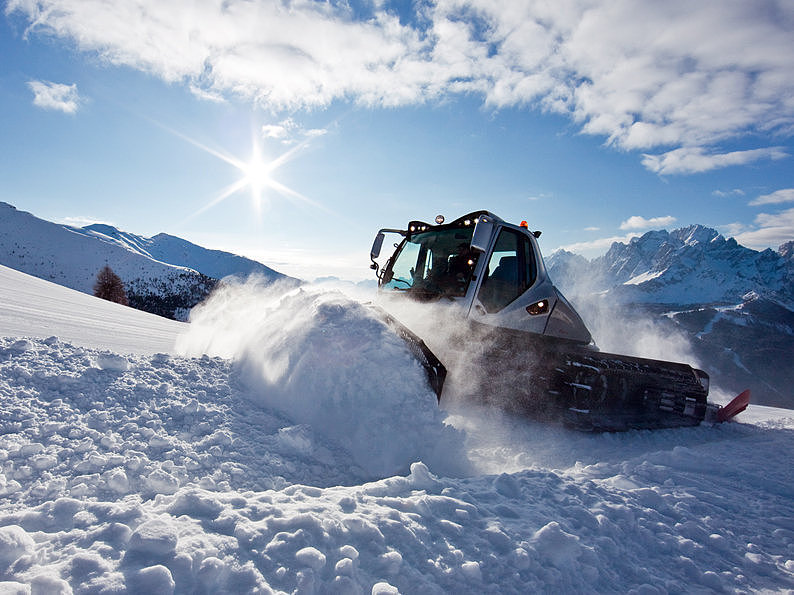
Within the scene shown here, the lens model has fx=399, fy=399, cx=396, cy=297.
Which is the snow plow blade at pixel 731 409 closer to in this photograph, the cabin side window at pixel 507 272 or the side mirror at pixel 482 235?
the cabin side window at pixel 507 272

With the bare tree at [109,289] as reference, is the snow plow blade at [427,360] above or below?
above

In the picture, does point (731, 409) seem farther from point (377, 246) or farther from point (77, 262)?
point (77, 262)

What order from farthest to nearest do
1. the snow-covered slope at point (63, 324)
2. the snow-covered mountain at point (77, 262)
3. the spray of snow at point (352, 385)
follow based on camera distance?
1. the snow-covered mountain at point (77, 262)
2. the snow-covered slope at point (63, 324)
3. the spray of snow at point (352, 385)

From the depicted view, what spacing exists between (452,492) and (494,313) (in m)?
3.92

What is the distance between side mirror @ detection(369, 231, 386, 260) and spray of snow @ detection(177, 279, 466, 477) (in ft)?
8.03

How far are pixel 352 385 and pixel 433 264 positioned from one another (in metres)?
3.60

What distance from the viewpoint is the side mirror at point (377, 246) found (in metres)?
7.93

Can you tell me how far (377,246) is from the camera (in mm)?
7953

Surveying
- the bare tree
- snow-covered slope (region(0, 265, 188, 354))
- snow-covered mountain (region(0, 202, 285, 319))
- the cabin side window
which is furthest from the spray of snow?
snow-covered mountain (region(0, 202, 285, 319))

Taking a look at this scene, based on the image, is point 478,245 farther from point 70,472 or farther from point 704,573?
point 70,472

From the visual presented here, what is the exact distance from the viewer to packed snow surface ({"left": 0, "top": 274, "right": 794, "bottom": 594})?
172 centimetres

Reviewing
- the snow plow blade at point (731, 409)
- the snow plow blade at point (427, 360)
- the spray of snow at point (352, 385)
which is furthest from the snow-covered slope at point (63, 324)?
the snow plow blade at point (731, 409)

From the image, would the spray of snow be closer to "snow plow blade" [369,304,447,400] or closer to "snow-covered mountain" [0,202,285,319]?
"snow plow blade" [369,304,447,400]

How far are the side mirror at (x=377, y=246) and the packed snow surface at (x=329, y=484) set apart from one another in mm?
2382
